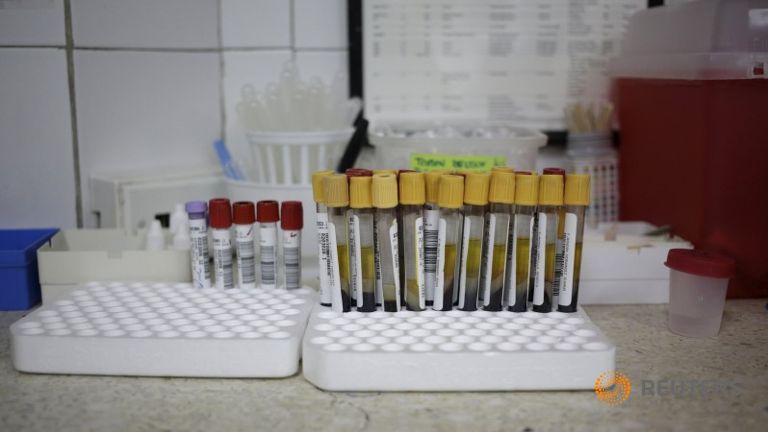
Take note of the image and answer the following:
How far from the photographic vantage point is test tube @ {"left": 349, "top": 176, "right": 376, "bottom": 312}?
0.83 metres

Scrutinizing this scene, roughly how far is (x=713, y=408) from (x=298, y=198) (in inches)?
24.5

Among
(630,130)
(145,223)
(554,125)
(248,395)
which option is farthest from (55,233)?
(630,130)

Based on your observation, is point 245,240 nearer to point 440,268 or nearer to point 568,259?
point 440,268

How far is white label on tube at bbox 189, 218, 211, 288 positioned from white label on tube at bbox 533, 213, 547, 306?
0.44m

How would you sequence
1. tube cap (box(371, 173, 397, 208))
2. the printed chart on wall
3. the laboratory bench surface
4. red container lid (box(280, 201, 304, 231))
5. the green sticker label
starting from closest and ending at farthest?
the laboratory bench surface, tube cap (box(371, 173, 397, 208)), red container lid (box(280, 201, 304, 231)), the green sticker label, the printed chart on wall

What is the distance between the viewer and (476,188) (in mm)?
846

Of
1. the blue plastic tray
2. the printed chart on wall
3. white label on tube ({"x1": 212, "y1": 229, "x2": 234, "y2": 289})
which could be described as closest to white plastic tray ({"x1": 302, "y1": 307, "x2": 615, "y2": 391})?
white label on tube ({"x1": 212, "y1": 229, "x2": 234, "y2": 289})

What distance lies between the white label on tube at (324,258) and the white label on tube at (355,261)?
0.03m

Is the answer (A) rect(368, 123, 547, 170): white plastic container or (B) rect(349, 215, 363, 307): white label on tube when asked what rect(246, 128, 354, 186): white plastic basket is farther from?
(B) rect(349, 215, 363, 307): white label on tube

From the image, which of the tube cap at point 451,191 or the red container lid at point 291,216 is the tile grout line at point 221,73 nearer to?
the red container lid at point 291,216

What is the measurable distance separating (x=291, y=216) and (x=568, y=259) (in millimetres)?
361

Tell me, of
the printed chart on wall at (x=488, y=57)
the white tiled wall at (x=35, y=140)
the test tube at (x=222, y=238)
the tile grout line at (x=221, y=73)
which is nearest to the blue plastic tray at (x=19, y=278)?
the white tiled wall at (x=35, y=140)

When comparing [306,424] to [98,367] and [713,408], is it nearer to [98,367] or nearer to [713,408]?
[98,367]

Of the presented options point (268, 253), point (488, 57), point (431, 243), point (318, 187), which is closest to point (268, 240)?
point (268, 253)
